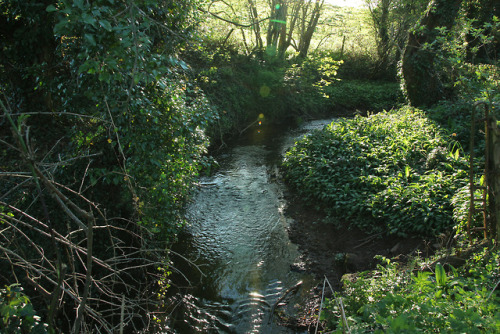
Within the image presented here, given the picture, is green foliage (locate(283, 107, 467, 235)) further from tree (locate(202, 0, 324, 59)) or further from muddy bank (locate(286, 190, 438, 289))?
tree (locate(202, 0, 324, 59))

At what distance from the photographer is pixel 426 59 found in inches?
447

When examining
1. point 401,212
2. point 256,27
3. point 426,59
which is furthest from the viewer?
point 256,27

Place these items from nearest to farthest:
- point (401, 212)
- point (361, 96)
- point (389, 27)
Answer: point (401, 212) < point (361, 96) < point (389, 27)

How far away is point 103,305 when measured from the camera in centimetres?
485

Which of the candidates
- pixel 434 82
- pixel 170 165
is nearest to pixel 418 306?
pixel 170 165

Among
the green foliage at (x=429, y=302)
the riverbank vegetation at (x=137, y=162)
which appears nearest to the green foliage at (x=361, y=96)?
the riverbank vegetation at (x=137, y=162)

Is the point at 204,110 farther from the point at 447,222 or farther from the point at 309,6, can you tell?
the point at 309,6

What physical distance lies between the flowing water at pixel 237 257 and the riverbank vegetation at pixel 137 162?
57 cm

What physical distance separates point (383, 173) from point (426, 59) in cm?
653

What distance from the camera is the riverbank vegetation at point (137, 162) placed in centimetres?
257

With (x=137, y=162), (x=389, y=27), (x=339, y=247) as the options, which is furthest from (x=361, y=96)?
(x=137, y=162)

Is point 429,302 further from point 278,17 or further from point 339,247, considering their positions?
point 278,17

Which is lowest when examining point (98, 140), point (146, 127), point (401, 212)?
point (401, 212)

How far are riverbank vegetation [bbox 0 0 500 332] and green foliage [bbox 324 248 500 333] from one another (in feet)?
0.08
